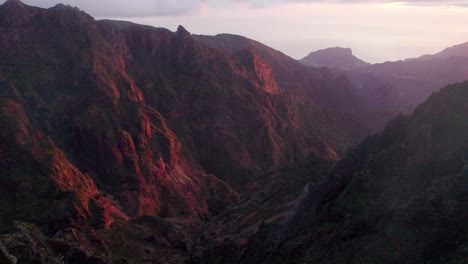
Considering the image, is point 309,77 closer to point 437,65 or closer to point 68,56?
point 437,65

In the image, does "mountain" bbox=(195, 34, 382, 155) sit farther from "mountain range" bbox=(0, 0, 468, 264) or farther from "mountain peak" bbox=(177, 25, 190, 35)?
"mountain peak" bbox=(177, 25, 190, 35)

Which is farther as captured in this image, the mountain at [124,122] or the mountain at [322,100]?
the mountain at [322,100]

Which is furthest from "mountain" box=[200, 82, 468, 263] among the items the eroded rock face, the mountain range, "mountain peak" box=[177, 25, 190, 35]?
"mountain peak" box=[177, 25, 190, 35]

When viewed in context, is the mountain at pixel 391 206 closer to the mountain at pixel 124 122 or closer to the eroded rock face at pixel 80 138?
the eroded rock face at pixel 80 138

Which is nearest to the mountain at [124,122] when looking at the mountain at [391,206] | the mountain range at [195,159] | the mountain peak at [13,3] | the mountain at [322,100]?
the mountain peak at [13,3]

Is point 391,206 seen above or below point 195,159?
above

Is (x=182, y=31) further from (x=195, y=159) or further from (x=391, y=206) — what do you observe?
(x=391, y=206)

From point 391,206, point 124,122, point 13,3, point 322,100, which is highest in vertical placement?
point 13,3


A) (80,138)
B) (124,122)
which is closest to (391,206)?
(80,138)
